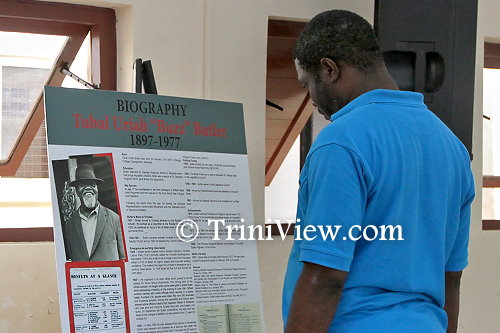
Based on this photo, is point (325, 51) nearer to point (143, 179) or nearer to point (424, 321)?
point (424, 321)

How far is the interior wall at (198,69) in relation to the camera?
9.27ft

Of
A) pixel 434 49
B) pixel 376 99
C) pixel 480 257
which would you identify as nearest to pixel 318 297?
pixel 376 99

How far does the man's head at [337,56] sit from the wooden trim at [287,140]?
6.18 feet

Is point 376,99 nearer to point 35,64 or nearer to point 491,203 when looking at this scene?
point 35,64

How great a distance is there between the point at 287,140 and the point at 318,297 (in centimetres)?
215

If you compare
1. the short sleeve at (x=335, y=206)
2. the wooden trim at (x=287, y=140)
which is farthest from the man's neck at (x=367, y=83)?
the wooden trim at (x=287, y=140)

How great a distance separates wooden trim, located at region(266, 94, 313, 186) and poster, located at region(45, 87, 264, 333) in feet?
3.87

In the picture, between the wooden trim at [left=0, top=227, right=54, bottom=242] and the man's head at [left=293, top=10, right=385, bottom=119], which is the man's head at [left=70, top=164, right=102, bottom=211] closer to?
the man's head at [left=293, top=10, right=385, bottom=119]

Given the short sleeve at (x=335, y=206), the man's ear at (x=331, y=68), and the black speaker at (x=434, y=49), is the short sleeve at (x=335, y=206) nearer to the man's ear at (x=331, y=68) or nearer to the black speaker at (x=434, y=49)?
the man's ear at (x=331, y=68)

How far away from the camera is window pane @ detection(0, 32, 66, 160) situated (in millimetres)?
2965

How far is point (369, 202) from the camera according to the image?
1.50 meters

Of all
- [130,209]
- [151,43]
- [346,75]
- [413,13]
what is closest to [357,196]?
[346,75]

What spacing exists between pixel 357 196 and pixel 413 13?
1.41 m

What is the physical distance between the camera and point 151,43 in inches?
113
